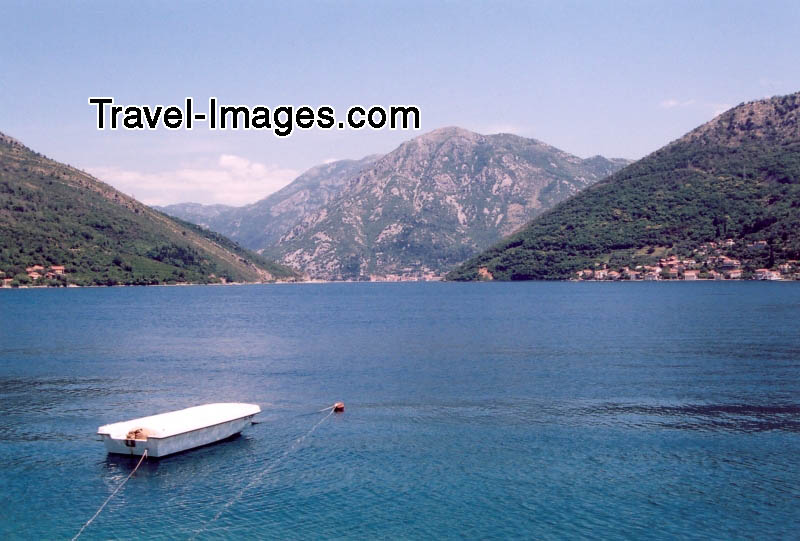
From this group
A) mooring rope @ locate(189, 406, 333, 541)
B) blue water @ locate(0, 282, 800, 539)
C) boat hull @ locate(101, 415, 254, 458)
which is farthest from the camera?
boat hull @ locate(101, 415, 254, 458)

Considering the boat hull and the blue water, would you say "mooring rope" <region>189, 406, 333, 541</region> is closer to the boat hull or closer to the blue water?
the blue water

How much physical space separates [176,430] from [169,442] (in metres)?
0.81

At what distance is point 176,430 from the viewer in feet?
135

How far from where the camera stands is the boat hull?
3991 centimetres

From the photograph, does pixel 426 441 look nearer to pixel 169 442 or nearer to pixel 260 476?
pixel 260 476

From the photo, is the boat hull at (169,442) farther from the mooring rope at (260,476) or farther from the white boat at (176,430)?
the mooring rope at (260,476)

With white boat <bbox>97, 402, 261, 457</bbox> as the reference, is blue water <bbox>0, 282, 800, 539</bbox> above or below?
below

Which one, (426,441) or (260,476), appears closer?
(260,476)

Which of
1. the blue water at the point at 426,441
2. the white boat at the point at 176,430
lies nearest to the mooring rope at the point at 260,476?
the blue water at the point at 426,441

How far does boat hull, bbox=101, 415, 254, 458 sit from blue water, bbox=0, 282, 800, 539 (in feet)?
2.07

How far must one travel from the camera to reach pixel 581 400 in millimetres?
55906

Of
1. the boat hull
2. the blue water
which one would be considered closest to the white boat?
the boat hull

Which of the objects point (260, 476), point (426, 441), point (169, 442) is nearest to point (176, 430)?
point (169, 442)

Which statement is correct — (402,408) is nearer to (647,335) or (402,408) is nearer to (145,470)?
(145,470)
